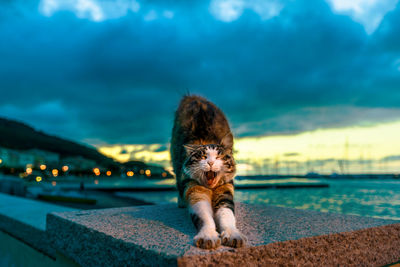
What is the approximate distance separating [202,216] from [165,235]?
1.09ft

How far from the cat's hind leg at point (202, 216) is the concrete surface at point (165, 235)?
7 centimetres

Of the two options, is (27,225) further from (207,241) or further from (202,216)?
(207,241)

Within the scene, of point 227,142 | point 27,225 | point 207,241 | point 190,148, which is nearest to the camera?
point 207,241

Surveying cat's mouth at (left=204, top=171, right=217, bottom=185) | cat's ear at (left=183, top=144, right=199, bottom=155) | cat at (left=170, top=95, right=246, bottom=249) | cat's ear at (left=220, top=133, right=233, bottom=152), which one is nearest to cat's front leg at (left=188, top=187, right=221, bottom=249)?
cat at (left=170, top=95, right=246, bottom=249)

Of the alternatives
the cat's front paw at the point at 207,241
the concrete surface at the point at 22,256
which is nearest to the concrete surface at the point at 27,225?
the concrete surface at the point at 22,256

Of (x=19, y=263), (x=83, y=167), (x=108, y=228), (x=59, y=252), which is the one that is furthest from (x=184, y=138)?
(x=83, y=167)

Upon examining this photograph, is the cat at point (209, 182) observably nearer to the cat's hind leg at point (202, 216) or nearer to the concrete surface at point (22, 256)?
the cat's hind leg at point (202, 216)

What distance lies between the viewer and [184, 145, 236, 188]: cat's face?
2732 mm

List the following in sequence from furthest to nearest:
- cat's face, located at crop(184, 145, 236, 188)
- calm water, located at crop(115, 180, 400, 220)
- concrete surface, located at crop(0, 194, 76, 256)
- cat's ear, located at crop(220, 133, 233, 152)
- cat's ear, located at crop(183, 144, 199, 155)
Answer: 1. calm water, located at crop(115, 180, 400, 220)
2. concrete surface, located at crop(0, 194, 76, 256)
3. cat's ear, located at crop(220, 133, 233, 152)
4. cat's ear, located at crop(183, 144, 199, 155)
5. cat's face, located at crop(184, 145, 236, 188)

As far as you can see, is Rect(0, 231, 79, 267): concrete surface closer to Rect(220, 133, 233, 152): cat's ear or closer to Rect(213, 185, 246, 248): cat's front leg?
Rect(213, 185, 246, 248): cat's front leg

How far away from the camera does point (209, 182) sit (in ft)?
9.31

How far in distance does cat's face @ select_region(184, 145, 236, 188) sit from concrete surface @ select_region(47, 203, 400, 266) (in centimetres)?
46

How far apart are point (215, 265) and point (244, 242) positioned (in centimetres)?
28

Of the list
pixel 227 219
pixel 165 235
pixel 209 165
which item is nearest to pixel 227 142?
pixel 209 165
